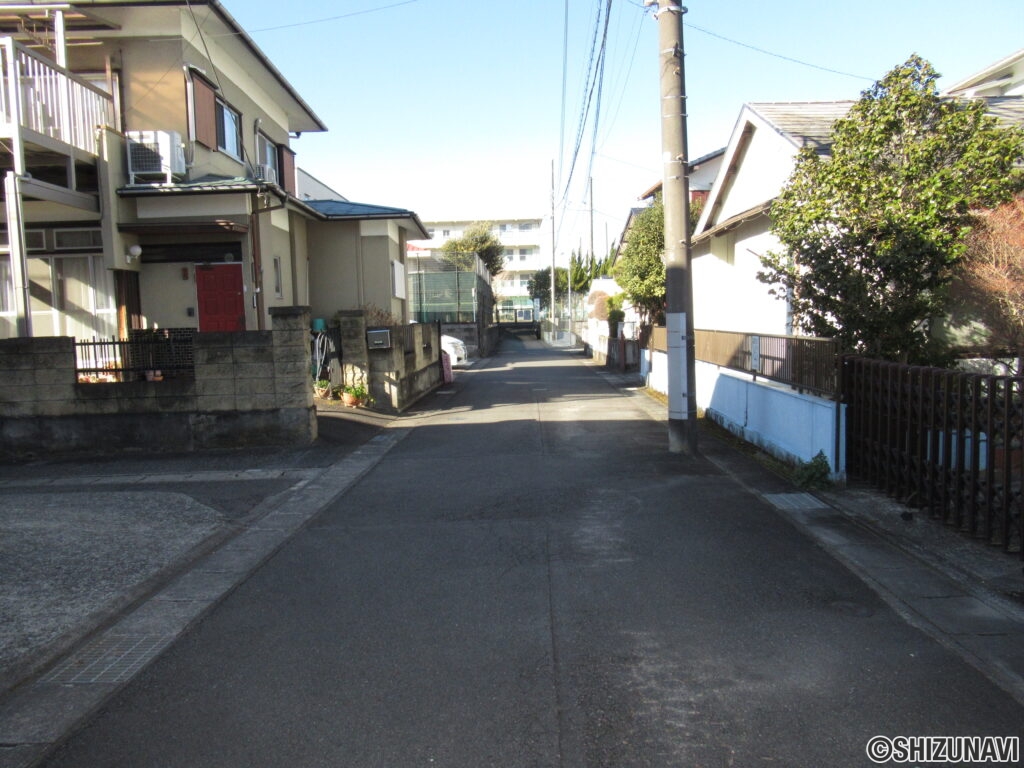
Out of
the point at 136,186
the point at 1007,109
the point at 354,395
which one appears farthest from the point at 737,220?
the point at 136,186

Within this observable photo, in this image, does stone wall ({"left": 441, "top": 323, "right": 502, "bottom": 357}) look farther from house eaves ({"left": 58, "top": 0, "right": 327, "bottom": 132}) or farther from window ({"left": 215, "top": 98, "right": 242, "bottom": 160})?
window ({"left": 215, "top": 98, "right": 242, "bottom": 160})

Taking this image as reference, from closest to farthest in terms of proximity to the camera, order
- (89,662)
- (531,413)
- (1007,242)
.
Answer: (89,662), (1007,242), (531,413)

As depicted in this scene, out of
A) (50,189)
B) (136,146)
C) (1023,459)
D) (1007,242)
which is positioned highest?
(136,146)

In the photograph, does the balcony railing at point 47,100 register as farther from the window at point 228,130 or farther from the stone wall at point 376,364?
the stone wall at point 376,364

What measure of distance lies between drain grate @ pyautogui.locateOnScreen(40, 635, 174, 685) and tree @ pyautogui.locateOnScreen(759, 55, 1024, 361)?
26.2 feet

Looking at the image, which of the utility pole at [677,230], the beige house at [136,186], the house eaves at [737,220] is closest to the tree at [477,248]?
the house eaves at [737,220]

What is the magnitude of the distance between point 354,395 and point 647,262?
12.8m

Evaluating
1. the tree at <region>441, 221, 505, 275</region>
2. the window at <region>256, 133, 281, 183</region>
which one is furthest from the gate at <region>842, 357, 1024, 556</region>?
the tree at <region>441, 221, 505, 275</region>

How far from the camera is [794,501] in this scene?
26.2ft

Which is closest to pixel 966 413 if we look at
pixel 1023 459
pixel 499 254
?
pixel 1023 459

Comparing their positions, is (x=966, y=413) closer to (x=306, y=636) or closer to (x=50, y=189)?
(x=306, y=636)

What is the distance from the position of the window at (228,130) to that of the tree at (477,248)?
3941 centimetres

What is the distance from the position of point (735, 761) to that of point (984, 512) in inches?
161

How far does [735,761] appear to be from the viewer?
11.0ft
